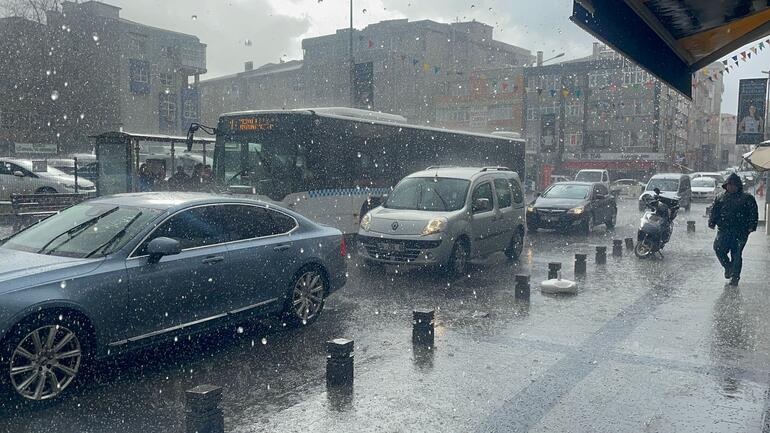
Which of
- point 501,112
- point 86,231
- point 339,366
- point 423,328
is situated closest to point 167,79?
point 501,112

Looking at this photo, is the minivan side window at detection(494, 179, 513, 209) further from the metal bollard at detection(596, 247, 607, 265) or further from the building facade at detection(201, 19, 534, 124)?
the building facade at detection(201, 19, 534, 124)

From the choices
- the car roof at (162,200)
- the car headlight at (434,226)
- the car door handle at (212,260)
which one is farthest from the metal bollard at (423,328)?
the car headlight at (434,226)

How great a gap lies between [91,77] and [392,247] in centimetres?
3749

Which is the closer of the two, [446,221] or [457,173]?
[446,221]

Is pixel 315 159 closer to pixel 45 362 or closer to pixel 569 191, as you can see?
pixel 569 191

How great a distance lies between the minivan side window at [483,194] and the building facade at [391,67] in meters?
52.5

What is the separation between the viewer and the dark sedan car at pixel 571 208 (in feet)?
59.7

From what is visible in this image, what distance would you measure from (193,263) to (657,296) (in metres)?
7.03

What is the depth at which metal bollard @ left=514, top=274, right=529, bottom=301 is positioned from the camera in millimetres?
9242

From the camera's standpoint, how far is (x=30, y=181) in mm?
22234

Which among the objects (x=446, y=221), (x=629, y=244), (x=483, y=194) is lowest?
(x=629, y=244)

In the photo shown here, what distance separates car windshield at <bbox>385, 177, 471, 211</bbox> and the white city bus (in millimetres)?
3183

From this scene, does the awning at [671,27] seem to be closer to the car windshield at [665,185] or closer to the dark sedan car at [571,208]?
the dark sedan car at [571,208]

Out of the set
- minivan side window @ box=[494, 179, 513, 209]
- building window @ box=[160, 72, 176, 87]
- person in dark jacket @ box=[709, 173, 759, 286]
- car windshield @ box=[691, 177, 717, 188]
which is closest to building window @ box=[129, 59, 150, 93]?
building window @ box=[160, 72, 176, 87]
